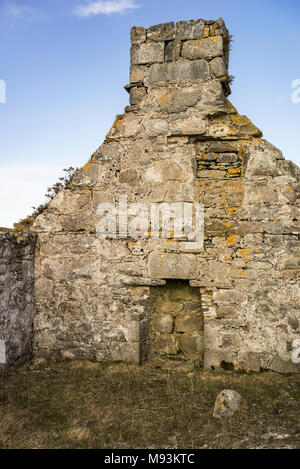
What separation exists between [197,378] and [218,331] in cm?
62

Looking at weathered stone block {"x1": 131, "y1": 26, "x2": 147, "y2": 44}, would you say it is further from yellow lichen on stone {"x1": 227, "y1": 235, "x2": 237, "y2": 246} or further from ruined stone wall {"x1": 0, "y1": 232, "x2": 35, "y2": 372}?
ruined stone wall {"x1": 0, "y1": 232, "x2": 35, "y2": 372}

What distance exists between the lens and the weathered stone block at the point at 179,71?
201 inches

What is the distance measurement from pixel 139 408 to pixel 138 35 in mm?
4557

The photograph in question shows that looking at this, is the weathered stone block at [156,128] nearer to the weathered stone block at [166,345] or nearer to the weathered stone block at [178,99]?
the weathered stone block at [178,99]

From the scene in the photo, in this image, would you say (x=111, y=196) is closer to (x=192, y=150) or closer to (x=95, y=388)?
(x=192, y=150)

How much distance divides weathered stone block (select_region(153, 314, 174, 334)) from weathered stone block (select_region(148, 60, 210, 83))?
309 cm

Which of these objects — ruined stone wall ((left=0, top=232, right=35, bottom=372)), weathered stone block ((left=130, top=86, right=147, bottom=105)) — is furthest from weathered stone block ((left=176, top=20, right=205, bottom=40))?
ruined stone wall ((left=0, top=232, right=35, bottom=372))

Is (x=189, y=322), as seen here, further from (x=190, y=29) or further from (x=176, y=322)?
(x=190, y=29)

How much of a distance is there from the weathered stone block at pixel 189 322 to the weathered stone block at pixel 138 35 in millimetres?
3670

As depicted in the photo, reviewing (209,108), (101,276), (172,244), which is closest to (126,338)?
(101,276)

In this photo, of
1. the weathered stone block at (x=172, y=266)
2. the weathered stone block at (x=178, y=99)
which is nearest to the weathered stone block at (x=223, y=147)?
the weathered stone block at (x=178, y=99)

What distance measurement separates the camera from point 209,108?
5.09 metres
